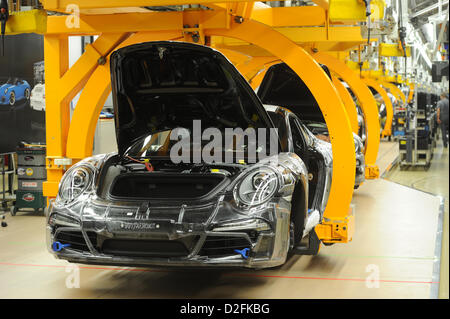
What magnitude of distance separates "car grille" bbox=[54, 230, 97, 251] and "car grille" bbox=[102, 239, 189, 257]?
0.09 metres

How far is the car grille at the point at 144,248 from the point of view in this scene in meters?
4.15

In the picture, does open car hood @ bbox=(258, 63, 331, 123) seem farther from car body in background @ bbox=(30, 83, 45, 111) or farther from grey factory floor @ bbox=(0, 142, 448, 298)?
car body in background @ bbox=(30, 83, 45, 111)

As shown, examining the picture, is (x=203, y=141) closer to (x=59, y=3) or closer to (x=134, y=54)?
Result: (x=134, y=54)

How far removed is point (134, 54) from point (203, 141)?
0.92m

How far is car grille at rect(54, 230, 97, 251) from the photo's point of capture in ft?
14.0

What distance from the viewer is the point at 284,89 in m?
7.75

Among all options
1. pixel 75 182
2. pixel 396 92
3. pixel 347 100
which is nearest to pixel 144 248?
pixel 75 182

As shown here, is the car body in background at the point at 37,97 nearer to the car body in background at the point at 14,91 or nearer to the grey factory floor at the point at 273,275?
the car body in background at the point at 14,91

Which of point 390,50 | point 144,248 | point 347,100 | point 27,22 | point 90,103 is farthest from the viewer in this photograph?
point 390,50

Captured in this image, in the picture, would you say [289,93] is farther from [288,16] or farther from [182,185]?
[182,185]

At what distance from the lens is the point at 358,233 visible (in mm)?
7270

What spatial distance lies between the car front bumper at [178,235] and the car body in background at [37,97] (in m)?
6.08

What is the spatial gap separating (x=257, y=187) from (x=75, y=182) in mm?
1368

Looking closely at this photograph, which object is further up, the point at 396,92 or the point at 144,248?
the point at 144,248
